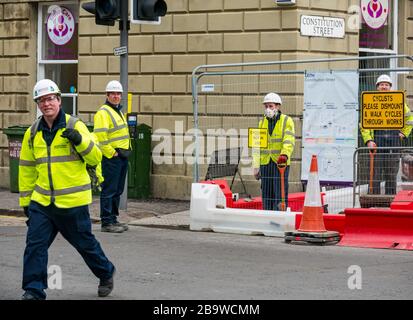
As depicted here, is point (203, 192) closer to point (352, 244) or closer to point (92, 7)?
point (352, 244)

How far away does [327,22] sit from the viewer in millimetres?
17000

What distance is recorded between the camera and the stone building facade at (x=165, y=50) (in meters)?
16.9

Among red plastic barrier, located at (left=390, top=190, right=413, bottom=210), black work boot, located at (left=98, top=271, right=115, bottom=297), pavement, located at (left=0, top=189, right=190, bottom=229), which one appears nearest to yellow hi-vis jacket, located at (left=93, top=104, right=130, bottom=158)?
pavement, located at (left=0, top=189, right=190, bottom=229)

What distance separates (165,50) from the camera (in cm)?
1805

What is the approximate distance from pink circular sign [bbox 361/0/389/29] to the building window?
5513mm

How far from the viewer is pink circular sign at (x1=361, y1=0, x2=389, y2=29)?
18.2 m

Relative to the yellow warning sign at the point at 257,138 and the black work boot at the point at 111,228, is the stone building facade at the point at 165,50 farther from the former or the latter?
the black work boot at the point at 111,228

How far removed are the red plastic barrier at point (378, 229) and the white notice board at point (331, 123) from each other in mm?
1185

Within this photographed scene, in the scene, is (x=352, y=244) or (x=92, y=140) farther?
(x=352, y=244)

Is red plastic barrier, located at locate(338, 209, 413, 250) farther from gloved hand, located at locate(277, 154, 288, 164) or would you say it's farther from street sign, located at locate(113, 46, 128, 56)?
street sign, located at locate(113, 46, 128, 56)

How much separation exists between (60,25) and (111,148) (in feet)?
24.2
